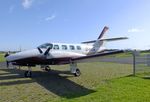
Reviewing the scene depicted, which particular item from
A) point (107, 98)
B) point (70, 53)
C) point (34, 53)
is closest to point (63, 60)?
point (70, 53)

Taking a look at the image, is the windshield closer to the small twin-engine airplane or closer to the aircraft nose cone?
the small twin-engine airplane

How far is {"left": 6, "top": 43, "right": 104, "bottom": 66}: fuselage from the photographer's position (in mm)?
16984

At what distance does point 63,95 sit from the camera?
420 inches

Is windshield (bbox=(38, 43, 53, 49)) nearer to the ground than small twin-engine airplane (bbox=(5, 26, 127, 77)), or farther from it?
farther from it

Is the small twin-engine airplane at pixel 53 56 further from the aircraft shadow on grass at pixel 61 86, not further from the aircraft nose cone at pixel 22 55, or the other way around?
the aircraft shadow on grass at pixel 61 86

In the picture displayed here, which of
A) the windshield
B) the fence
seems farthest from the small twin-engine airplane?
the fence

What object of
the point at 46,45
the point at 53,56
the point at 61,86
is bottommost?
the point at 61,86

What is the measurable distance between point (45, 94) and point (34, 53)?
677 centimetres

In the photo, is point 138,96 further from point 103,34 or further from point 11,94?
point 103,34

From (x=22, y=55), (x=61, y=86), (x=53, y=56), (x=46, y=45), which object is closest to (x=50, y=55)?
(x=53, y=56)

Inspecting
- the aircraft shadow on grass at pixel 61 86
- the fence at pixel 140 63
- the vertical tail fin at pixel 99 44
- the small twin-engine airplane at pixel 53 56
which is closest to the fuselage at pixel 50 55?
the small twin-engine airplane at pixel 53 56

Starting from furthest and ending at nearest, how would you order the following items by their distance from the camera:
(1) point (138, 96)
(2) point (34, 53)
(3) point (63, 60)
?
(3) point (63, 60)
(2) point (34, 53)
(1) point (138, 96)

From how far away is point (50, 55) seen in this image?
1808 cm

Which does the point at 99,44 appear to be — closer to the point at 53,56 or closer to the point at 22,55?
the point at 53,56
